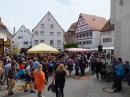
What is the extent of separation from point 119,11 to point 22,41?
44920 mm

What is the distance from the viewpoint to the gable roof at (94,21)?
1987 inches

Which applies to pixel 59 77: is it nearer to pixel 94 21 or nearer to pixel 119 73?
pixel 119 73

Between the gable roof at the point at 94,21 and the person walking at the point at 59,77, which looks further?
the gable roof at the point at 94,21

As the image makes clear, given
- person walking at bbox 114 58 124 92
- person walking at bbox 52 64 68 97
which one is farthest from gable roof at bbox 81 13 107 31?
person walking at bbox 52 64 68 97

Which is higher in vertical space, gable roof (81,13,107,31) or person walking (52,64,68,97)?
gable roof (81,13,107,31)

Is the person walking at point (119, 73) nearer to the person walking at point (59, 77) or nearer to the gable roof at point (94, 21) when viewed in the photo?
the person walking at point (59, 77)

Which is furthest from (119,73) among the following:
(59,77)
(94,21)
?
(94,21)

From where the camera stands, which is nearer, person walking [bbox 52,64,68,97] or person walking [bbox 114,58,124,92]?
person walking [bbox 52,64,68,97]

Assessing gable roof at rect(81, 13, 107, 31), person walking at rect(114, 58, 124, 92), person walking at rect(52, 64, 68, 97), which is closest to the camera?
person walking at rect(52, 64, 68, 97)

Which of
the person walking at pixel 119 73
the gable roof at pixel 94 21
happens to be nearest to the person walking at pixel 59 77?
the person walking at pixel 119 73

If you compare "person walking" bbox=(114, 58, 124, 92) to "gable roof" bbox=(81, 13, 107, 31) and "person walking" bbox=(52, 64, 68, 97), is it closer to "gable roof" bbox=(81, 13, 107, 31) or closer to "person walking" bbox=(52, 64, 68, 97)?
"person walking" bbox=(52, 64, 68, 97)

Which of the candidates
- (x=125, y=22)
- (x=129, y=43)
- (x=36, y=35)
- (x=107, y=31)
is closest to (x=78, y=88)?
(x=129, y=43)

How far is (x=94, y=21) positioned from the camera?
174 ft

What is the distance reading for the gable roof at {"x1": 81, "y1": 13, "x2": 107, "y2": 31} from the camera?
166 feet
